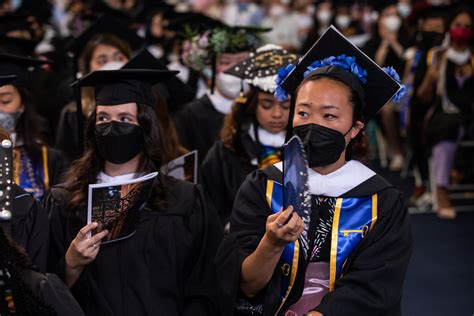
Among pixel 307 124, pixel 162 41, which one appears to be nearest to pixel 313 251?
pixel 307 124

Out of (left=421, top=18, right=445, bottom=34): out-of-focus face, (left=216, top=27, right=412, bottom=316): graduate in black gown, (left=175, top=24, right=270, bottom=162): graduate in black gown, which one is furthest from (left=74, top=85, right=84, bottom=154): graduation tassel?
(left=421, top=18, right=445, bottom=34): out-of-focus face

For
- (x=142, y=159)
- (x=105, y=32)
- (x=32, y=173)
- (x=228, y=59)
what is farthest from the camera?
(x=105, y=32)

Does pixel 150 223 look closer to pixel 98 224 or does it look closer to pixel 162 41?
pixel 98 224

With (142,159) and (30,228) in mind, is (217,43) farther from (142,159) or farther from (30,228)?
(30,228)

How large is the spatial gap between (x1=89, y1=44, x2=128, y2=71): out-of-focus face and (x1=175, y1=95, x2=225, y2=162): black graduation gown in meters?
0.66

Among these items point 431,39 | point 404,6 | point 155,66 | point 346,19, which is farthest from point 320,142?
point 346,19

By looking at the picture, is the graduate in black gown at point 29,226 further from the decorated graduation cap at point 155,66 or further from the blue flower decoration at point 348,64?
the blue flower decoration at point 348,64

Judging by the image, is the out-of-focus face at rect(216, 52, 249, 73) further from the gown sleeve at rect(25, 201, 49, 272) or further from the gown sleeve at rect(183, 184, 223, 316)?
the gown sleeve at rect(25, 201, 49, 272)

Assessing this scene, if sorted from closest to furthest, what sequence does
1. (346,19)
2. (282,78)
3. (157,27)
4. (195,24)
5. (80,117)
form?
(282,78), (80,117), (195,24), (157,27), (346,19)

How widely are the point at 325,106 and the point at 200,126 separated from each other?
3.05 m

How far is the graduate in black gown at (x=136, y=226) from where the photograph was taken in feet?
11.4

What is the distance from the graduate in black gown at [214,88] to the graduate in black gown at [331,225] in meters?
2.75

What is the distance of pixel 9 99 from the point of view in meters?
4.65

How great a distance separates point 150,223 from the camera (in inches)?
141
